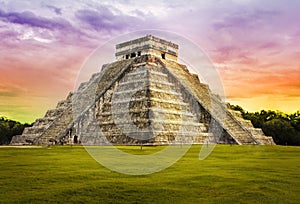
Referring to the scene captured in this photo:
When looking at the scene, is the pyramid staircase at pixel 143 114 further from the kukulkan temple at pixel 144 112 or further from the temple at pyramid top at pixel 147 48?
the temple at pyramid top at pixel 147 48

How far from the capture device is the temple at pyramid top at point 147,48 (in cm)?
4162

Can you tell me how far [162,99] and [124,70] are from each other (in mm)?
7140

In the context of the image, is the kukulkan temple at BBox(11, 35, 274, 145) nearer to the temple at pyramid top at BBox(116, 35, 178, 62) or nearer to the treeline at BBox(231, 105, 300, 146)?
the temple at pyramid top at BBox(116, 35, 178, 62)

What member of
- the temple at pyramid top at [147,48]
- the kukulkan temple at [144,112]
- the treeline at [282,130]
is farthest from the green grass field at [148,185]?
the treeline at [282,130]

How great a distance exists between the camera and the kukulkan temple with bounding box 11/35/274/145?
105 ft

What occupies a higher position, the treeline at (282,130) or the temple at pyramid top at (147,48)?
the temple at pyramid top at (147,48)

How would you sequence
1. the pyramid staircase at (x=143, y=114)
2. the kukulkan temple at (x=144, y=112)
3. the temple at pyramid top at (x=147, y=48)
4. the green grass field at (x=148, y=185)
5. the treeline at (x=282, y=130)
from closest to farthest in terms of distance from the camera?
the green grass field at (x=148, y=185)
the pyramid staircase at (x=143, y=114)
the kukulkan temple at (x=144, y=112)
the temple at pyramid top at (x=147, y=48)
the treeline at (x=282, y=130)

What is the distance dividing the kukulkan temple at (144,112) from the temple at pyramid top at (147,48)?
112 millimetres

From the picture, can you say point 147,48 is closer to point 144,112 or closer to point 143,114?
point 144,112

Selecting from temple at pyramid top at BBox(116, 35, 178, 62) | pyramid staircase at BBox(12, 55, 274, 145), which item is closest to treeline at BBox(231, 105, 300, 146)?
pyramid staircase at BBox(12, 55, 274, 145)

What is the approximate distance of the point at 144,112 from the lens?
3189 centimetres

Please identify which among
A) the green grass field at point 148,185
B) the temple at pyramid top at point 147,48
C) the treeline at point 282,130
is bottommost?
the green grass field at point 148,185

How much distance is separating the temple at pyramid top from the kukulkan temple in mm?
112

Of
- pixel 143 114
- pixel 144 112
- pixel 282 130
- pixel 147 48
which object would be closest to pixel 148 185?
pixel 143 114
